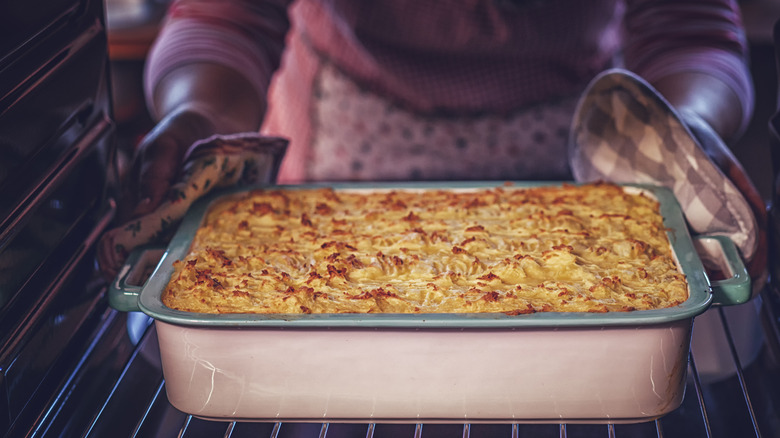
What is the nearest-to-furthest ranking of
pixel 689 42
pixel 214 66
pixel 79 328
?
pixel 79 328, pixel 214 66, pixel 689 42

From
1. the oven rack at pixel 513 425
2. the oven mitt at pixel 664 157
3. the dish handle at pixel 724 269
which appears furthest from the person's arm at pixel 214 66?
the dish handle at pixel 724 269

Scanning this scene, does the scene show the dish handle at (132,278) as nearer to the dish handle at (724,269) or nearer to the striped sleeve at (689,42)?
the dish handle at (724,269)

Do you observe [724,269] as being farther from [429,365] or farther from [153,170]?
[153,170]

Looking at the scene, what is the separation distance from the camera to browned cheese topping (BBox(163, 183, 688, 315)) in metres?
0.85

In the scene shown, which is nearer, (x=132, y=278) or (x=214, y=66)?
(x=132, y=278)

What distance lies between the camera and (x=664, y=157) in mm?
1156

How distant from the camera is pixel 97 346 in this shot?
96cm

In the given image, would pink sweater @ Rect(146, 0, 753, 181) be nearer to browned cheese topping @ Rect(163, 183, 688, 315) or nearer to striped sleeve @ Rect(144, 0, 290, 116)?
striped sleeve @ Rect(144, 0, 290, 116)

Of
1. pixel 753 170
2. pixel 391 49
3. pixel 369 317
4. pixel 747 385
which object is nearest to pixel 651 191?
pixel 747 385

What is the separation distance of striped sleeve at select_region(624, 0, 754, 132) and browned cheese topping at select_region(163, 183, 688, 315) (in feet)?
2.10

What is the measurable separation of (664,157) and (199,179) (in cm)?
75

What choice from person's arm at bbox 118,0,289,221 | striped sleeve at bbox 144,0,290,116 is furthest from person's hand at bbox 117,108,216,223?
striped sleeve at bbox 144,0,290,116

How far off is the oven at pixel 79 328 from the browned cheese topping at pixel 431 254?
0.42 feet

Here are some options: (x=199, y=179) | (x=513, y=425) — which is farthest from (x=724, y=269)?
(x=199, y=179)
